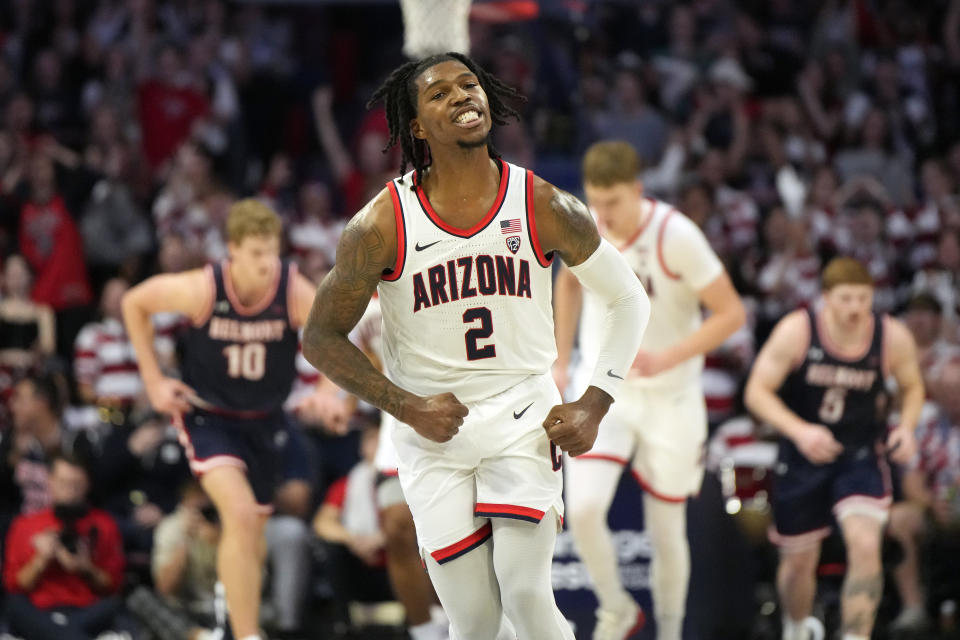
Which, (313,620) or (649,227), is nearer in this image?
(649,227)

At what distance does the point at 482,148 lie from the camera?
4.38m

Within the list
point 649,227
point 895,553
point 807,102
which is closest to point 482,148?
point 649,227

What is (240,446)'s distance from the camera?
6531mm

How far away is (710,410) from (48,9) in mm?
7509

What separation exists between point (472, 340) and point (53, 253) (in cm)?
731

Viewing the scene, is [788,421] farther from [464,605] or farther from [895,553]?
[464,605]

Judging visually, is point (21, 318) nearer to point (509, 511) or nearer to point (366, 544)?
point (366, 544)

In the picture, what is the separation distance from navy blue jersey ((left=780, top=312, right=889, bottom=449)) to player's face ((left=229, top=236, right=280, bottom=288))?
8.82 feet

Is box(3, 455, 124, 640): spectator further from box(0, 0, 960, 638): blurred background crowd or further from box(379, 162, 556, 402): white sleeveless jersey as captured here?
box(379, 162, 556, 402): white sleeveless jersey

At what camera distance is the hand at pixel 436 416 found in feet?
14.0

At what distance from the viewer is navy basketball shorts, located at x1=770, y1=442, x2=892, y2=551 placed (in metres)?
6.72

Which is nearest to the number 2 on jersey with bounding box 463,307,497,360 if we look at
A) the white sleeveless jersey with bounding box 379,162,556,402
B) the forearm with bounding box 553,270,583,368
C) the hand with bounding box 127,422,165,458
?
the white sleeveless jersey with bounding box 379,162,556,402

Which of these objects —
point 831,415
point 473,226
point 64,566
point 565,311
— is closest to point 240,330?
point 565,311

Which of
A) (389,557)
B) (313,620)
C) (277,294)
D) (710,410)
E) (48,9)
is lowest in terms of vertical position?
(313,620)
